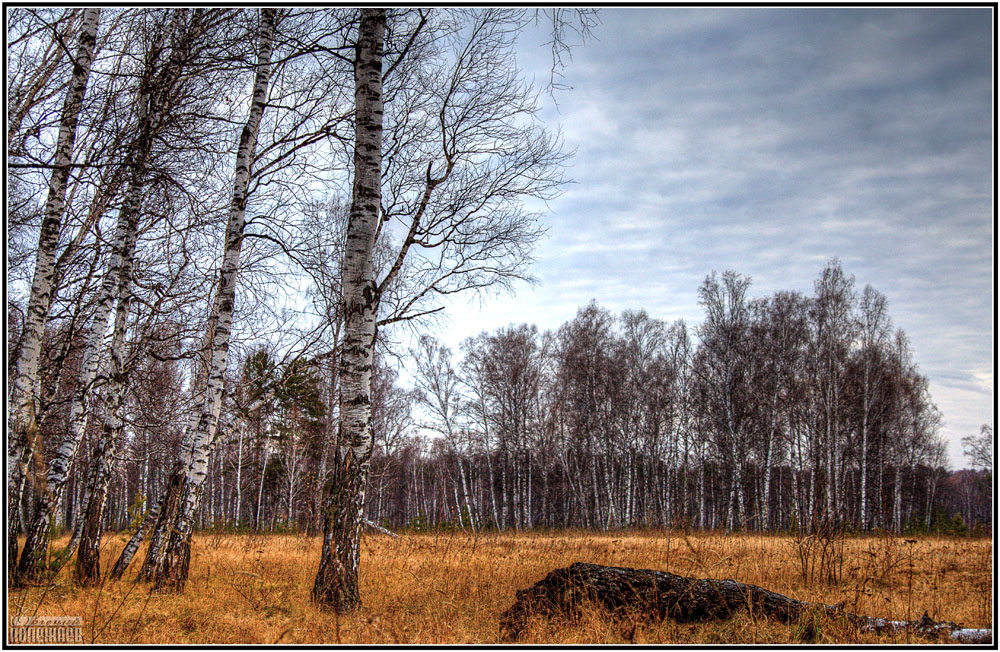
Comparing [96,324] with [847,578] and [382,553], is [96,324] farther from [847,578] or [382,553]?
[847,578]

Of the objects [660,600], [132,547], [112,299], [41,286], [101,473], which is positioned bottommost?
[132,547]

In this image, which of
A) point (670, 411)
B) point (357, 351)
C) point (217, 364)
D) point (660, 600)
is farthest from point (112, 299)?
point (670, 411)

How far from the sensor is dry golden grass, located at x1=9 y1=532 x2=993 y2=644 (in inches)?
153

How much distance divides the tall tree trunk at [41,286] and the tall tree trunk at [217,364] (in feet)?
4.30

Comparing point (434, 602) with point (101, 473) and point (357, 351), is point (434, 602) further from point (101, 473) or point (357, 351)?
point (101, 473)

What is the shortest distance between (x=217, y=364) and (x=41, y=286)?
1704mm

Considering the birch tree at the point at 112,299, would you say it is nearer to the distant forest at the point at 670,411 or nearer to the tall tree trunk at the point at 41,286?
the tall tree trunk at the point at 41,286

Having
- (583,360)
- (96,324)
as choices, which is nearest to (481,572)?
(96,324)

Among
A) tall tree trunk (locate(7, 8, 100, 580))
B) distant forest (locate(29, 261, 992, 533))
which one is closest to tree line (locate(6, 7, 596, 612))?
tall tree trunk (locate(7, 8, 100, 580))

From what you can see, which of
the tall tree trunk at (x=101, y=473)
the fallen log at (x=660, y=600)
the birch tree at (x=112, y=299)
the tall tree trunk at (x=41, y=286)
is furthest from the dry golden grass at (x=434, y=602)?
the tall tree trunk at (x=41, y=286)

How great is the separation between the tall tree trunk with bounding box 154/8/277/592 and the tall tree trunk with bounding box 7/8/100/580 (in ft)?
4.30

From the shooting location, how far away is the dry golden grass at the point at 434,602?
388cm

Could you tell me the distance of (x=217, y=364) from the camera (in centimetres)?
588

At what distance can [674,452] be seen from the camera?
23.6m
